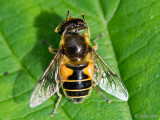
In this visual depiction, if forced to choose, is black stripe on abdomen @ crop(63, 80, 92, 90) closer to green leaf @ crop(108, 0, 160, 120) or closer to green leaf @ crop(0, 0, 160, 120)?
green leaf @ crop(0, 0, 160, 120)

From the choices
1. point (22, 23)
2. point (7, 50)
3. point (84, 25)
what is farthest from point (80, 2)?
point (7, 50)

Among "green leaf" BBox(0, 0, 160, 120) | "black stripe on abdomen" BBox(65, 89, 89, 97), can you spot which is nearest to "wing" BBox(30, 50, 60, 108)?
"green leaf" BBox(0, 0, 160, 120)

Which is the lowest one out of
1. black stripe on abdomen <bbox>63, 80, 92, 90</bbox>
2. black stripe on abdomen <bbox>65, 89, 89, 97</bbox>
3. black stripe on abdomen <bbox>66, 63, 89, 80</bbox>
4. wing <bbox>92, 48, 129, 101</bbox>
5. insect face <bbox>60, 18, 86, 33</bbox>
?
wing <bbox>92, 48, 129, 101</bbox>

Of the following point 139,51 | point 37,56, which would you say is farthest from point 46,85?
point 139,51

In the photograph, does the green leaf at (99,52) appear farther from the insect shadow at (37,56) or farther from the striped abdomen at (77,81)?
the striped abdomen at (77,81)

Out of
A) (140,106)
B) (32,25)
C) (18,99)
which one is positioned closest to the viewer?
(140,106)

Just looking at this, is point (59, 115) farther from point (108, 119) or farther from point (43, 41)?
point (43, 41)

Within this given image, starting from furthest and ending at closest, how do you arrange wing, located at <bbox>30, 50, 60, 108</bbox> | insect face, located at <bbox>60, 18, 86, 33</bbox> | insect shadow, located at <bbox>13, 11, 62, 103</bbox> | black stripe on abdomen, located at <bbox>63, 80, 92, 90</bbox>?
insect shadow, located at <bbox>13, 11, 62, 103</bbox> < insect face, located at <bbox>60, 18, 86, 33</bbox> < wing, located at <bbox>30, 50, 60, 108</bbox> < black stripe on abdomen, located at <bbox>63, 80, 92, 90</bbox>
